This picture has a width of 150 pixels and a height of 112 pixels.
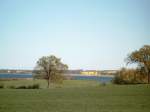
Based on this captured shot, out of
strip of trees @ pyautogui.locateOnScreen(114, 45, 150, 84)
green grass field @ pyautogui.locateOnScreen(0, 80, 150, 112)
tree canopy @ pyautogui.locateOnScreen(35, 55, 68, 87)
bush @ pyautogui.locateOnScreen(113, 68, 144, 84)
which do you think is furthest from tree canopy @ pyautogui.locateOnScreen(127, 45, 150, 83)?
green grass field @ pyautogui.locateOnScreen(0, 80, 150, 112)

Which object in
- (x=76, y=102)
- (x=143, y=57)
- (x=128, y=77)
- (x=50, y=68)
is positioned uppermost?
(x=143, y=57)

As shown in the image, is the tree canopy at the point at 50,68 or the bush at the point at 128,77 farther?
the tree canopy at the point at 50,68

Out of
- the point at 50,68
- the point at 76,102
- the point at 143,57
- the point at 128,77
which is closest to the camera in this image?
the point at 76,102

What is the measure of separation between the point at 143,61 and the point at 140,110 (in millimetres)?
49849

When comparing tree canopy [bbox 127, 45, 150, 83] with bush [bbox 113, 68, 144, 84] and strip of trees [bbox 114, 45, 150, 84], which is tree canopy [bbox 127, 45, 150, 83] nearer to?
strip of trees [bbox 114, 45, 150, 84]

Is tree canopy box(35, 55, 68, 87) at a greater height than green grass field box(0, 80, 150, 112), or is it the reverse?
tree canopy box(35, 55, 68, 87)

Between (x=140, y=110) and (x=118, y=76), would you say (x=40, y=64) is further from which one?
(x=140, y=110)

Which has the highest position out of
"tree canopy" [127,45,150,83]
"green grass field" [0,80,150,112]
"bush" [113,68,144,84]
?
"tree canopy" [127,45,150,83]

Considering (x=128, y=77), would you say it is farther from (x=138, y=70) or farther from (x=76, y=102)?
(x=76, y=102)

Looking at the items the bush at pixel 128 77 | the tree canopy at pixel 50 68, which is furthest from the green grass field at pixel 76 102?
the tree canopy at pixel 50 68

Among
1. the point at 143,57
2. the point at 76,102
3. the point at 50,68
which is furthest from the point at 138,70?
the point at 76,102

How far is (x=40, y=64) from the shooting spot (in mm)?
72062

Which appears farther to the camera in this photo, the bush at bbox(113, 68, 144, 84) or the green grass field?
the bush at bbox(113, 68, 144, 84)

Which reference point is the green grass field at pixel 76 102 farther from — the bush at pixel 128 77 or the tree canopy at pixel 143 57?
the bush at pixel 128 77
